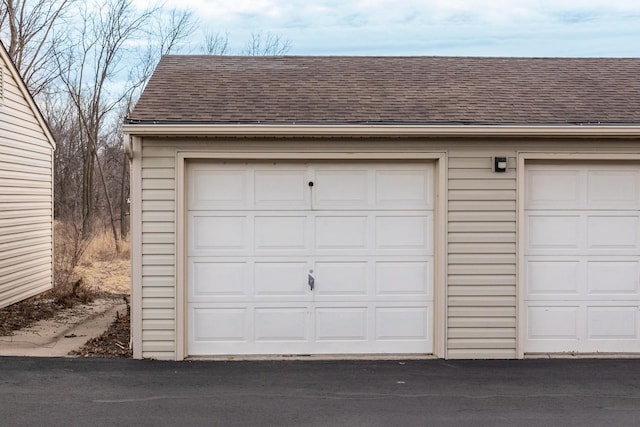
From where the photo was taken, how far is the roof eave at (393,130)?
7.71m

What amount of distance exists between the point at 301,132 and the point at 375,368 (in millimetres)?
2689

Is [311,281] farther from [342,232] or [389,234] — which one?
[389,234]

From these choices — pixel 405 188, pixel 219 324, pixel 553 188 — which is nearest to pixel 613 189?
pixel 553 188

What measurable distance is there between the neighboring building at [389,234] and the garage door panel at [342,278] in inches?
0.6

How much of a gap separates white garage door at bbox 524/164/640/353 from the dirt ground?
16.1 feet

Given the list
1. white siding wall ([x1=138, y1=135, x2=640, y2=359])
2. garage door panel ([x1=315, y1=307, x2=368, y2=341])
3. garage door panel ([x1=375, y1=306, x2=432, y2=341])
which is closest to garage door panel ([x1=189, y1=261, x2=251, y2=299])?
garage door panel ([x1=315, y1=307, x2=368, y2=341])

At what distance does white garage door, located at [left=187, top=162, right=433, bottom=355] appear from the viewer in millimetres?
8141

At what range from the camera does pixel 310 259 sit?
818cm

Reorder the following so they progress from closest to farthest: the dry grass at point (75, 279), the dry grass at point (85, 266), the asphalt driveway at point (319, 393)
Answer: the asphalt driveway at point (319, 393)
the dry grass at point (75, 279)
the dry grass at point (85, 266)

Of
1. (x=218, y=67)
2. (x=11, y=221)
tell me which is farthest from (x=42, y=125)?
(x=218, y=67)

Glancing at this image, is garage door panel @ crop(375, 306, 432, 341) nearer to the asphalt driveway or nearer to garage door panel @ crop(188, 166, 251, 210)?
the asphalt driveway

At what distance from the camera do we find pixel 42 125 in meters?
14.2

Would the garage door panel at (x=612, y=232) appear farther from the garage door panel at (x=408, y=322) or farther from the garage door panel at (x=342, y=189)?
the garage door panel at (x=342, y=189)

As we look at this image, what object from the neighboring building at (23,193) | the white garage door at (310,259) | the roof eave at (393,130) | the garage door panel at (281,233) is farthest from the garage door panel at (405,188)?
the neighboring building at (23,193)
